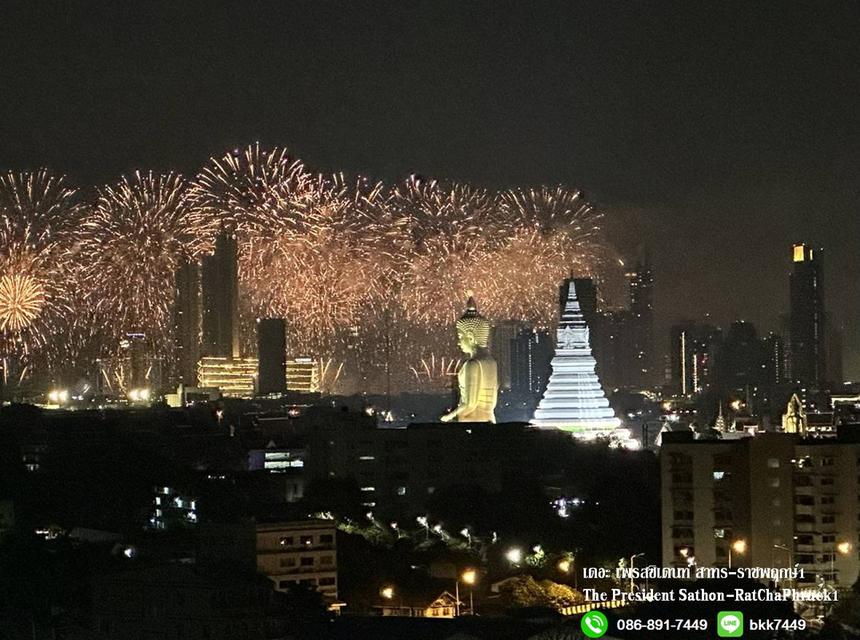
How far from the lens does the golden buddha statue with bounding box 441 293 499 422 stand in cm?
4528

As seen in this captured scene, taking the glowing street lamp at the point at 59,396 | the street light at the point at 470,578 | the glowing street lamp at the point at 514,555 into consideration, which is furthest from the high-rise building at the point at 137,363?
the street light at the point at 470,578

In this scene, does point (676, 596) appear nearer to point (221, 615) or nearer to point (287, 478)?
point (221, 615)

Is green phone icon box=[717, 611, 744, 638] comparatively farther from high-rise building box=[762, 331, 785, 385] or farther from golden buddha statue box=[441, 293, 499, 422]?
high-rise building box=[762, 331, 785, 385]

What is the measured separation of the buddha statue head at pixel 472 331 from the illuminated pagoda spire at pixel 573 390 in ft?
13.7

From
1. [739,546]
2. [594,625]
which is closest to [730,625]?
[594,625]

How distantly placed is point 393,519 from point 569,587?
30.1ft

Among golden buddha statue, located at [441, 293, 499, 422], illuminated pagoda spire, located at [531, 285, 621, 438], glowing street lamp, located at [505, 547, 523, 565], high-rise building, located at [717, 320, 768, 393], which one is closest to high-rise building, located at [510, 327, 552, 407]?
high-rise building, located at [717, 320, 768, 393]

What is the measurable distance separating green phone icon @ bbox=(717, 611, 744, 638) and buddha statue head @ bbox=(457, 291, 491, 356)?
1031 inches

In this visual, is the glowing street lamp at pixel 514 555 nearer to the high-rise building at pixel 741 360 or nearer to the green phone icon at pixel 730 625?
the green phone icon at pixel 730 625

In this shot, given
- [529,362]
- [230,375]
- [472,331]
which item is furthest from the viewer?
[529,362]

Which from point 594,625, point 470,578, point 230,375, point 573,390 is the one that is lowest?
point 470,578

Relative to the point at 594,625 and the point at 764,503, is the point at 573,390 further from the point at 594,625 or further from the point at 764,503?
Answer: the point at 594,625

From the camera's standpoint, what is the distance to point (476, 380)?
1796 inches

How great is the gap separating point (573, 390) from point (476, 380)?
18.0 ft
